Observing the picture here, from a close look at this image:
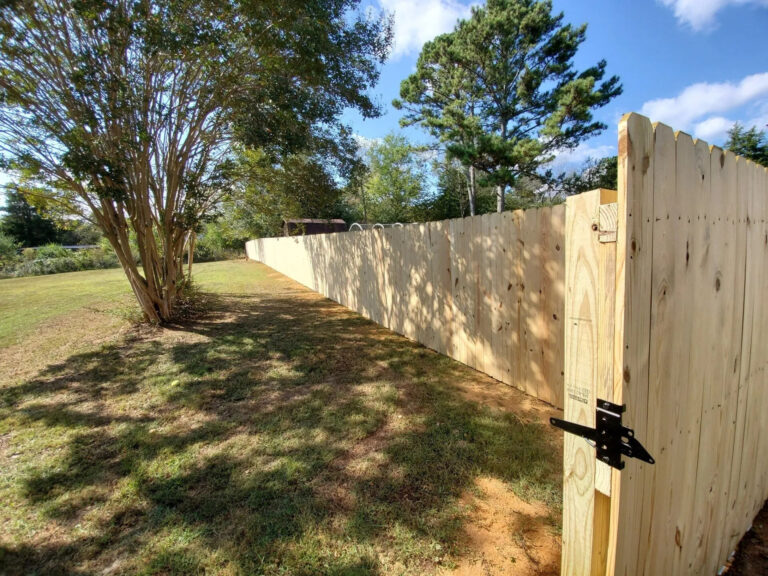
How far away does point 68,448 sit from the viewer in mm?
2758

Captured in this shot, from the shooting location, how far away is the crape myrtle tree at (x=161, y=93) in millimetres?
4137

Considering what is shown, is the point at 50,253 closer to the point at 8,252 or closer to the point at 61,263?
the point at 8,252

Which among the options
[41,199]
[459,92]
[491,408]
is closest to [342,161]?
[41,199]

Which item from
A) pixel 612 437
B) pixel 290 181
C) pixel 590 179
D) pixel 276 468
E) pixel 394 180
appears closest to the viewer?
pixel 612 437

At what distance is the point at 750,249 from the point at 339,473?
256cm

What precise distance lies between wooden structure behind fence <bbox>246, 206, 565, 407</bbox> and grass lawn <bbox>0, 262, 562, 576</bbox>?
0.29 metres

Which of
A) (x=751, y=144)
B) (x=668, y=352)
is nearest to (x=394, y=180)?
(x=751, y=144)

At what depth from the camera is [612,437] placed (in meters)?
0.97

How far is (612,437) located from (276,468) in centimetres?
220

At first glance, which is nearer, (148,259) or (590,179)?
(148,259)

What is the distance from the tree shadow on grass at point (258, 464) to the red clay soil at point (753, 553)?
2.72 ft

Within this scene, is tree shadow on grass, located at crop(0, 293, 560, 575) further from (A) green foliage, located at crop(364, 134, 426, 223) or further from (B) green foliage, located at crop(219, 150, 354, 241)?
(A) green foliage, located at crop(364, 134, 426, 223)

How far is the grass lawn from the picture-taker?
5.71 ft

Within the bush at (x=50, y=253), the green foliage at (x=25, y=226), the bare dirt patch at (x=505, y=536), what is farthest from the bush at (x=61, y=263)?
the bare dirt patch at (x=505, y=536)
